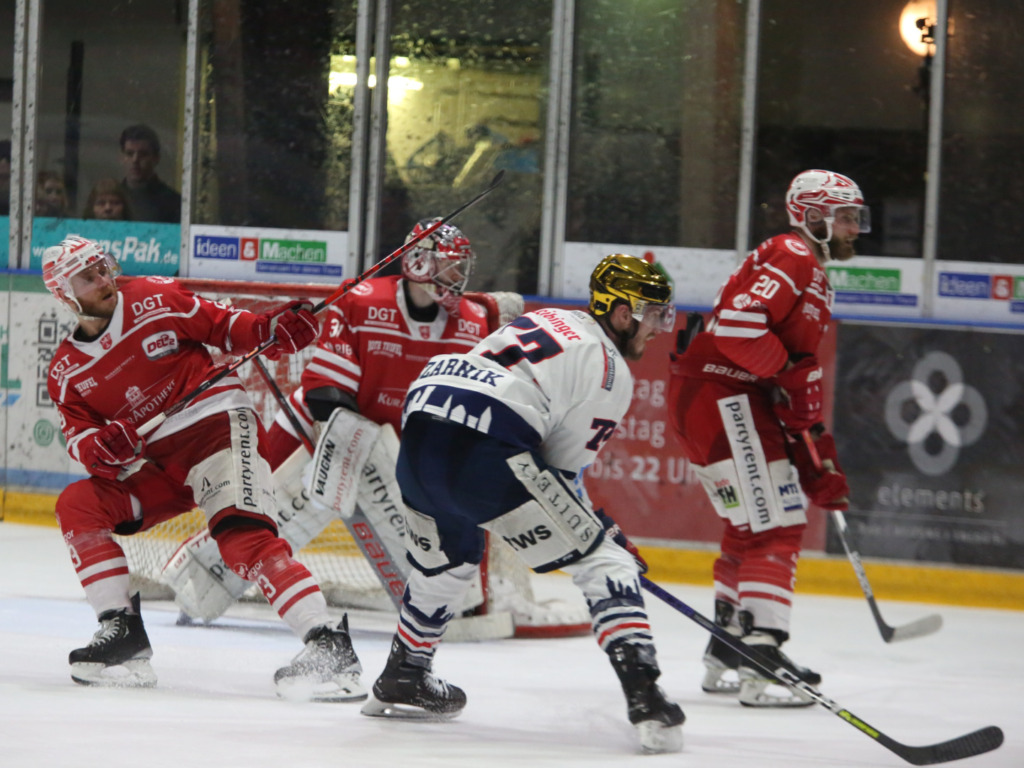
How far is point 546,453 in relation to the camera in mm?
3004

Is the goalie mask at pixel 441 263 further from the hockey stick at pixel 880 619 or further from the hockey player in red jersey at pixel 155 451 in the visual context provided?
the hockey stick at pixel 880 619

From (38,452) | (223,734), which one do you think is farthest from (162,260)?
(223,734)

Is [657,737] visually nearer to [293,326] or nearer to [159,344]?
[293,326]

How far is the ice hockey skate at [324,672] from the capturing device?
329 cm

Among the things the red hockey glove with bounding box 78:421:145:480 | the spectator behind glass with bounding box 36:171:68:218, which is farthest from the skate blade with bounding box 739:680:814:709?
the spectator behind glass with bounding box 36:171:68:218

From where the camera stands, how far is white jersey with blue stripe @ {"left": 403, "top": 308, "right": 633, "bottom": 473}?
2.90 metres

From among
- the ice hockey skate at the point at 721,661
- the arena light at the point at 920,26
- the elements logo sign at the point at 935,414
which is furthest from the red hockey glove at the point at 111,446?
the arena light at the point at 920,26

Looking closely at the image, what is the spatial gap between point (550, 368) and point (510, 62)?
3824 mm

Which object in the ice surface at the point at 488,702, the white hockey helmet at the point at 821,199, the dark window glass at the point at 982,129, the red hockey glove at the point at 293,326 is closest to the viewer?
the ice surface at the point at 488,702

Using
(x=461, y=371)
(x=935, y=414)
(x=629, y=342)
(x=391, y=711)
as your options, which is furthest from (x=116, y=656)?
(x=935, y=414)

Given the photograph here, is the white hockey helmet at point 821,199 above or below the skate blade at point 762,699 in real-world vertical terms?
above

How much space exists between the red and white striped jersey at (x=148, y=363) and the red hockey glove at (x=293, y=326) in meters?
0.07

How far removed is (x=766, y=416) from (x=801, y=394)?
0.12 metres

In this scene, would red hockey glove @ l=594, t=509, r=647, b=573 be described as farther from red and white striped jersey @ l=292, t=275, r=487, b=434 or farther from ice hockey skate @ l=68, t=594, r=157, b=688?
red and white striped jersey @ l=292, t=275, r=487, b=434
